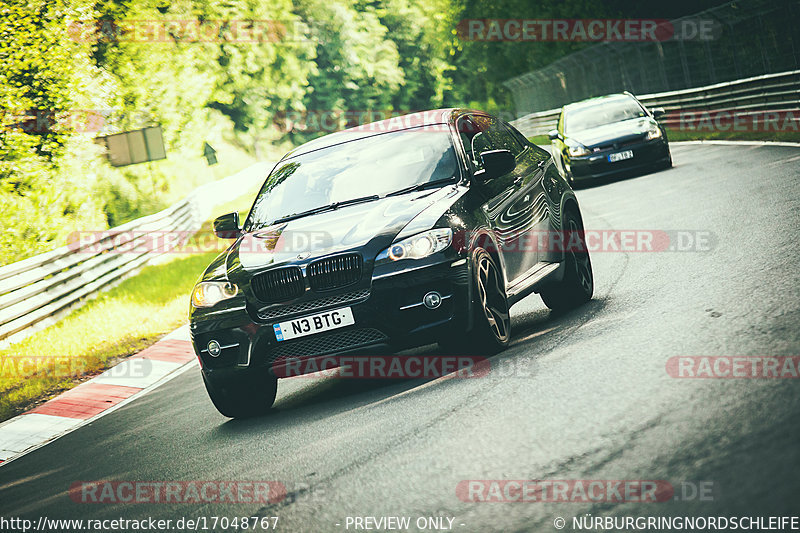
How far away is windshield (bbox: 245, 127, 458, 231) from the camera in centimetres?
734

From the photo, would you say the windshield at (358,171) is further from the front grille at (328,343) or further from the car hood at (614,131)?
the car hood at (614,131)

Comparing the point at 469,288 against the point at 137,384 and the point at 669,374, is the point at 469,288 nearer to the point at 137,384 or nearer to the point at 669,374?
the point at 669,374

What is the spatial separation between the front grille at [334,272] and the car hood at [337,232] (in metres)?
0.06

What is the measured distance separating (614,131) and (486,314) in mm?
13372

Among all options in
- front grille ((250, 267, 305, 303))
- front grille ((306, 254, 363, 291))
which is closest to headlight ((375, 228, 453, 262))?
front grille ((306, 254, 363, 291))

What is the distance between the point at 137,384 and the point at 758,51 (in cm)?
1839

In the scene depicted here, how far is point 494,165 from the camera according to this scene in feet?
23.6

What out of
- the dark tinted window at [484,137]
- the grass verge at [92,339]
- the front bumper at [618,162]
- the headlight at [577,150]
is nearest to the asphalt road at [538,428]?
the dark tinted window at [484,137]

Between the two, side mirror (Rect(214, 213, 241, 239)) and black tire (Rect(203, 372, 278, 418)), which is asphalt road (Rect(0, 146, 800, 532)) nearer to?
black tire (Rect(203, 372, 278, 418))

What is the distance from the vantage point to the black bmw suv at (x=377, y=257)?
6320 mm

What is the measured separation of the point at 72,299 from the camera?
15.5 metres

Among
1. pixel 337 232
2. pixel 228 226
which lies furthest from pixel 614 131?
pixel 337 232

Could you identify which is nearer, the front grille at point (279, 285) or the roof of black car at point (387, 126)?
the front grille at point (279, 285)

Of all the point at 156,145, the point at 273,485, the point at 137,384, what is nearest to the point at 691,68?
the point at 156,145
